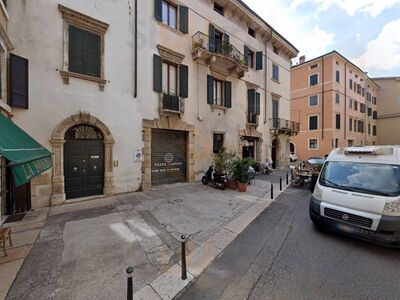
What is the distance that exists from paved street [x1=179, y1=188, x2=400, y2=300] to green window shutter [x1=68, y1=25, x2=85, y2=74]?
27.0ft

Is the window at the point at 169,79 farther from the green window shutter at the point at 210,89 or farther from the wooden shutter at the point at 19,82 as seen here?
the wooden shutter at the point at 19,82

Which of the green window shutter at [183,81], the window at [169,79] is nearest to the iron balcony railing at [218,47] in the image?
the green window shutter at [183,81]

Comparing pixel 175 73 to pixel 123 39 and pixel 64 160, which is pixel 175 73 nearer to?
pixel 123 39

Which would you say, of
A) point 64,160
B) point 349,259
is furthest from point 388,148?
point 64,160

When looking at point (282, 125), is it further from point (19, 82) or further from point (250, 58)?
point (19, 82)

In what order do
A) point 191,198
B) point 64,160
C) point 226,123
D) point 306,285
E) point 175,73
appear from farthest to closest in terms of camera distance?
point 226,123 → point 175,73 → point 191,198 → point 64,160 → point 306,285

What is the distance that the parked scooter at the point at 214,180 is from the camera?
32.7ft

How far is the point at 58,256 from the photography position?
3.80 meters

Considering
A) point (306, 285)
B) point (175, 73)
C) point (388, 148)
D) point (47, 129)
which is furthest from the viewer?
point (175, 73)

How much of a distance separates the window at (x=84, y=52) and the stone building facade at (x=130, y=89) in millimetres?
37

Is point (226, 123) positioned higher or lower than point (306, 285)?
higher

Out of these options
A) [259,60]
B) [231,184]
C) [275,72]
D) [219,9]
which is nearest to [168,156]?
[231,184]

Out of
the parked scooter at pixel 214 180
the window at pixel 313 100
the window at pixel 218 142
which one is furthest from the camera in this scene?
the window at pixel 313 100

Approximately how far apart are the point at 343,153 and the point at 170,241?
5.09 m
